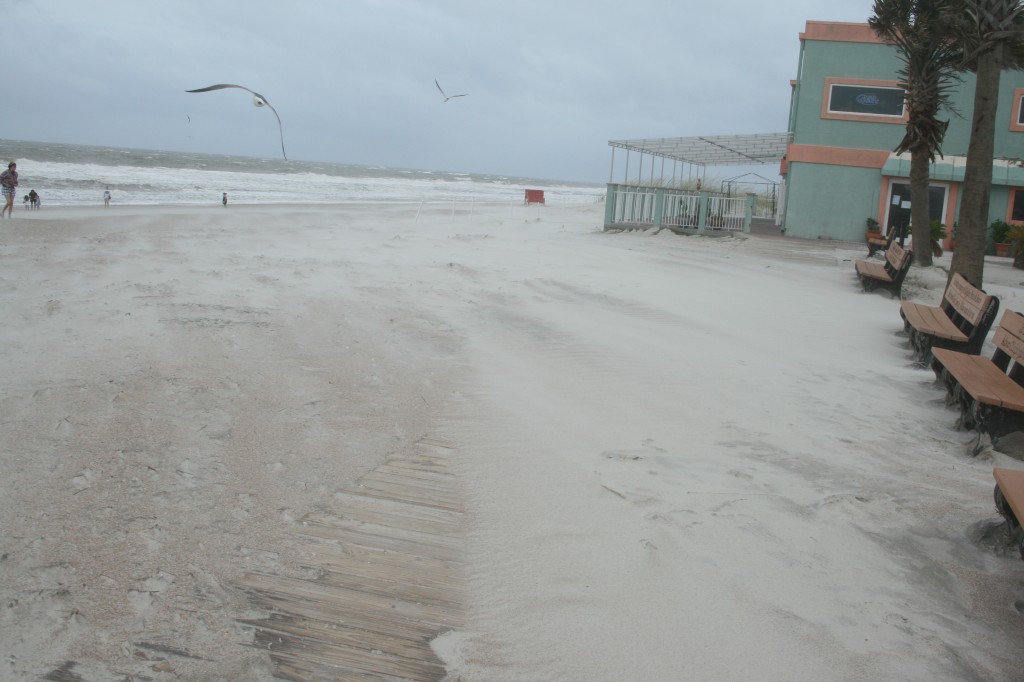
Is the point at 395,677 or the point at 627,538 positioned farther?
the point at 627,538

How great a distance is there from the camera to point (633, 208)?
851 inches

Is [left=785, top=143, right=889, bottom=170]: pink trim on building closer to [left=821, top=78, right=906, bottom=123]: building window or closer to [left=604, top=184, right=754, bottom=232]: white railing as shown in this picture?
[left=821, top=78, right=906, bottom=123]: building window

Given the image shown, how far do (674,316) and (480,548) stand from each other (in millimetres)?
5951

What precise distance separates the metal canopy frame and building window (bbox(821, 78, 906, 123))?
152 centimetres

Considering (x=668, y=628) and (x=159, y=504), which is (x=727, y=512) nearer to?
(x=668, y=628)

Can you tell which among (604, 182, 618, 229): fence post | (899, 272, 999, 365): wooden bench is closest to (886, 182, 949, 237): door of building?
(604, 182, 618, 229): fence post

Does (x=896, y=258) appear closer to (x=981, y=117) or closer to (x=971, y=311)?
(x=981, y=117)

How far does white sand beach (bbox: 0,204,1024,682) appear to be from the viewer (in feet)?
9.33

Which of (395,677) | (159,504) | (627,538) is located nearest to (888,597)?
(627,538)

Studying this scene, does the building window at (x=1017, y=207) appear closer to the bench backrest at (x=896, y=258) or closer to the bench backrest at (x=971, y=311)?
the bench backrest at (x=896, y=258)

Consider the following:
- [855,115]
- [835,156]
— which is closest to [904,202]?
[835,156]

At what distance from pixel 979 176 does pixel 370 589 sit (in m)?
10.5

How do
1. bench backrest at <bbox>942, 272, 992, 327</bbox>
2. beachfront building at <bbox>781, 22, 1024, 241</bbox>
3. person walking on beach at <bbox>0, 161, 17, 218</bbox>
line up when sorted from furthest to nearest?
1. beachfront building at <bbox>781, 22, 1024, 241</bbox>
2. person walking on beach at <bbox>0, 161, 17, 218</bbox>
3. bench backrest at <bbox>942, 272, 992, 327</bbox>

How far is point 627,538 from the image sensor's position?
3584 millimetres
